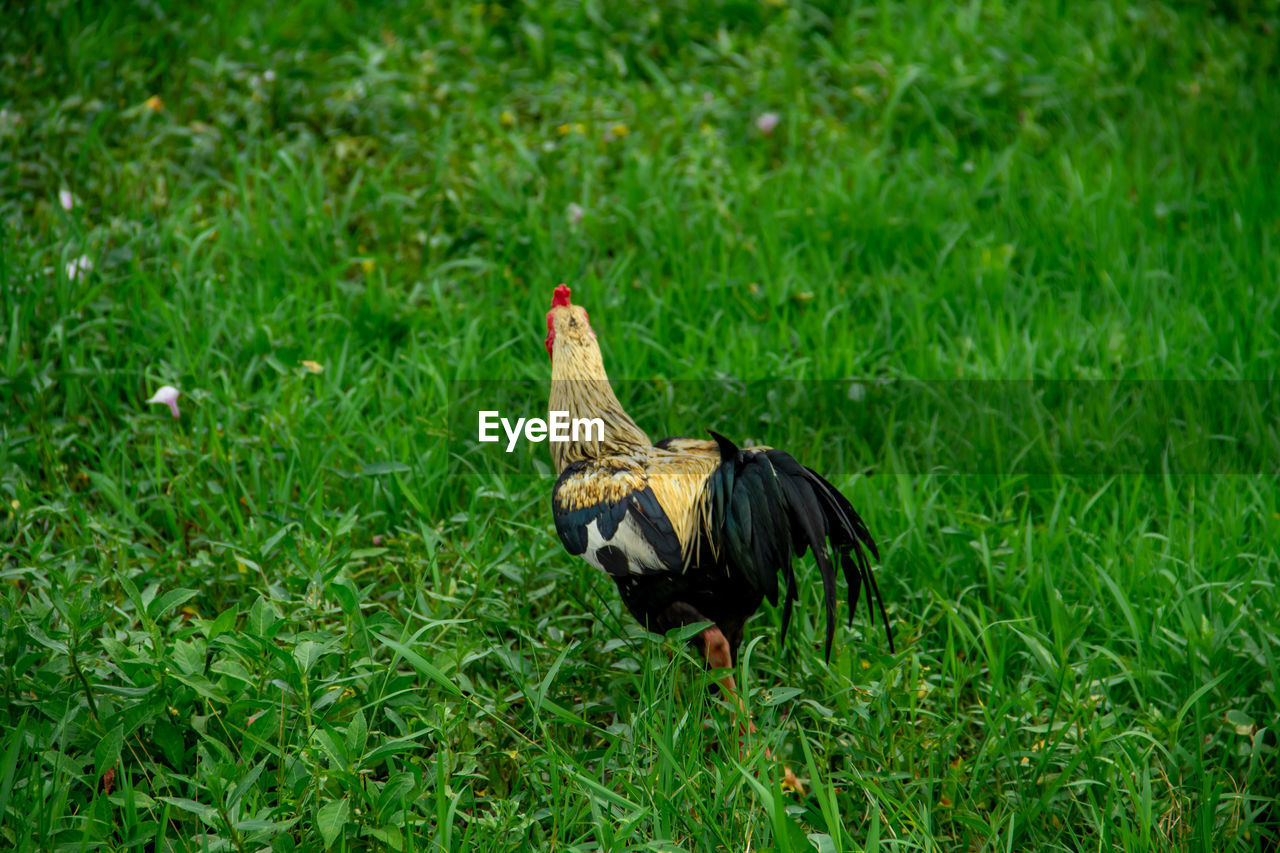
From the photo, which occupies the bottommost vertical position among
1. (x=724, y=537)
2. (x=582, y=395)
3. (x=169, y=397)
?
(x=169, y=397)

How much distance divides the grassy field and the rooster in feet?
0.66

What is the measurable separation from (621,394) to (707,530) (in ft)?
4.95

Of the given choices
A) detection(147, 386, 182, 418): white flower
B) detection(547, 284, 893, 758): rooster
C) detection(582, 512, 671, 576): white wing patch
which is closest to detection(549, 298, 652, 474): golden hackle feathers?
detection(547, 284, 893, 758): rooster

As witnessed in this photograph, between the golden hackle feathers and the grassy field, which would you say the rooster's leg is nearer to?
the grassy field

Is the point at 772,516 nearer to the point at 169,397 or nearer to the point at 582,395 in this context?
the point at 582,395

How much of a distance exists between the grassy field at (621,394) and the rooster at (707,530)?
0.20 m

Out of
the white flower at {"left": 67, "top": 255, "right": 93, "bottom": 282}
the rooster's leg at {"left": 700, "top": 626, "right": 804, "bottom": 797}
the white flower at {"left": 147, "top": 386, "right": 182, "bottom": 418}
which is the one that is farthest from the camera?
the white flower at {"left": 67, "top": 255, "right": 93, "bottom": 282}

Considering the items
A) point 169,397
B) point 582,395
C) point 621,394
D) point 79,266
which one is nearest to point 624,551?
point 582,395

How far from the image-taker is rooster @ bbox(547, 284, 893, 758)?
8.61 ft

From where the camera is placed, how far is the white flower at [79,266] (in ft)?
13.7

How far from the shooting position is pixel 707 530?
269 cm

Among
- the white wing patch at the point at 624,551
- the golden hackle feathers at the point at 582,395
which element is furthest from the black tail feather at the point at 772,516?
the golden hackle feathers at the point at 582,395

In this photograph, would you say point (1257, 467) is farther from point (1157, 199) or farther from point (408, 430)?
point (408, 430)

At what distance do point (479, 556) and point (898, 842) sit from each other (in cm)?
156
